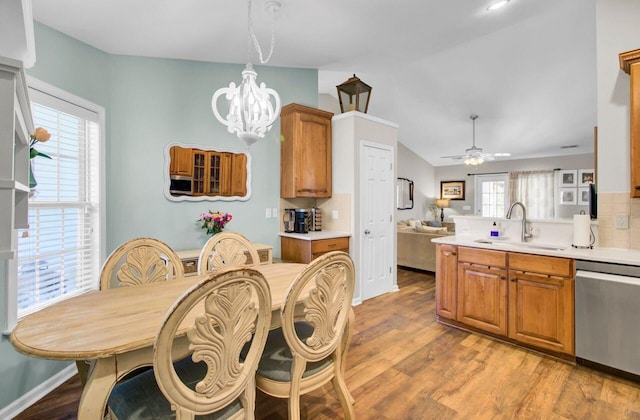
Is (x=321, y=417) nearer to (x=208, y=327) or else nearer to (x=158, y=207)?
(x=208, y=327)

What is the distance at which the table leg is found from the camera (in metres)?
1.05

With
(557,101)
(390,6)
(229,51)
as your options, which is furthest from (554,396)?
(557,101)

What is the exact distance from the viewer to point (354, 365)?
242 centimetres

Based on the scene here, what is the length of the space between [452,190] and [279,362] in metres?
8.89

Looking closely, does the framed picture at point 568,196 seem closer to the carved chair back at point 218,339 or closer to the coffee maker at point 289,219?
the coffee maker at point 289,219

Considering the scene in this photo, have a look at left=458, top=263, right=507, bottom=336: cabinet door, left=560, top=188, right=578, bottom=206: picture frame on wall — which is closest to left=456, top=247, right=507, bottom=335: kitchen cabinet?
left=458, top=263, right=507, bottom=336: cabinet door

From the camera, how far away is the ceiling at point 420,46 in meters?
Result: 2.50

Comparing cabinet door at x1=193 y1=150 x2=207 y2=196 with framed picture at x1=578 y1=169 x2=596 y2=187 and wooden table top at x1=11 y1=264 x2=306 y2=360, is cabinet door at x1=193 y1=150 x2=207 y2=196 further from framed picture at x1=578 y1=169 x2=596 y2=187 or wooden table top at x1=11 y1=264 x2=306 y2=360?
framed picture at x1=578 y1=169 x2=596 y2=187

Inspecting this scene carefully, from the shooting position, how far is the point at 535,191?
8039 millimetres

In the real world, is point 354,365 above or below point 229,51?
below

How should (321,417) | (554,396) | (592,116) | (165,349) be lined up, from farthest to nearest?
(592,116) < (554,396) < (321,417) < (165,349)

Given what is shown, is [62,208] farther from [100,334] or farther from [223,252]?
[100,334]

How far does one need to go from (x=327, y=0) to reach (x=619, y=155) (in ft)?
9.05

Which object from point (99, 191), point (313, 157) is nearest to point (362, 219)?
point (313, 157)
